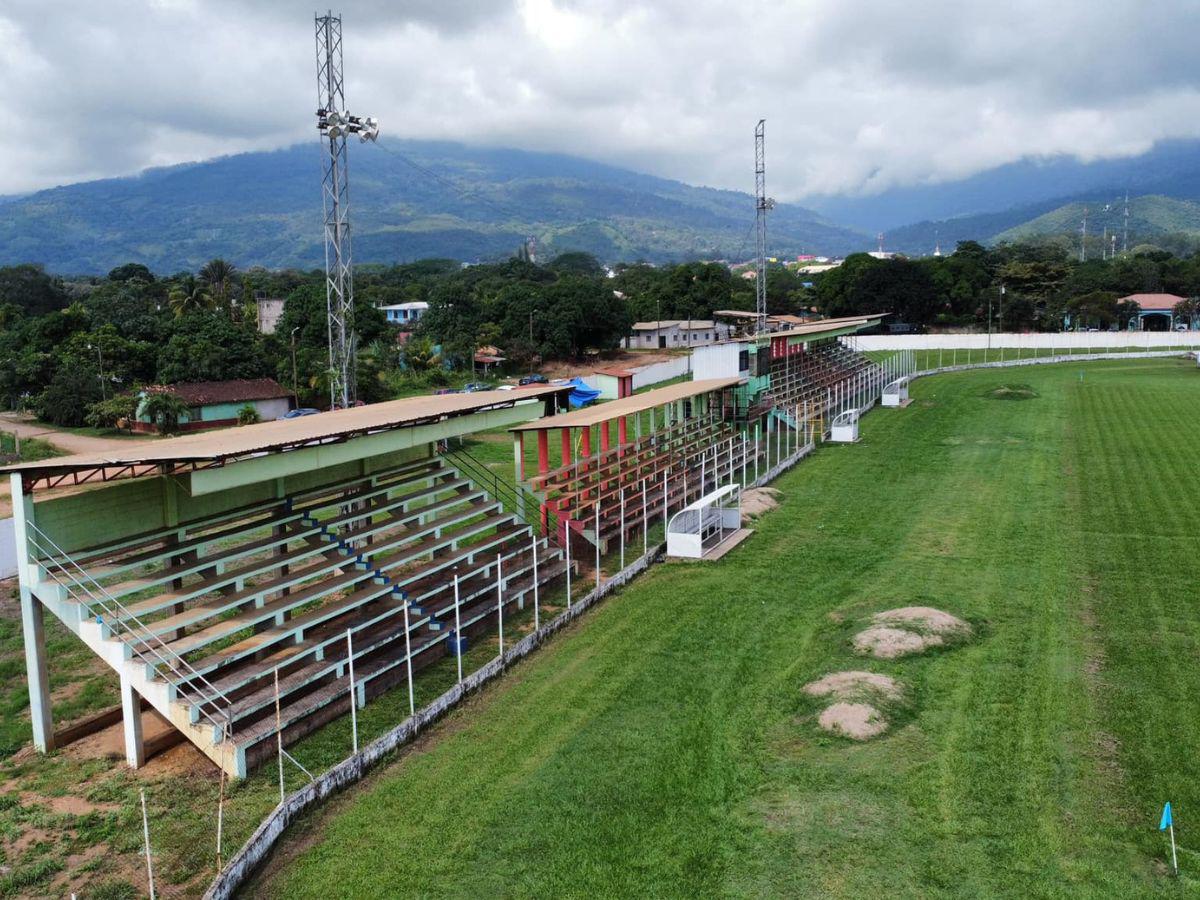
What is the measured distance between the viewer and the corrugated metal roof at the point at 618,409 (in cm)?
1675

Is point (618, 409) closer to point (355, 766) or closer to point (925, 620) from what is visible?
point (925, 620)

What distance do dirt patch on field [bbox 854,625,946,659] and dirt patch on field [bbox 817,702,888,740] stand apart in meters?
1.70

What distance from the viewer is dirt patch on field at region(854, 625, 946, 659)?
463 inches

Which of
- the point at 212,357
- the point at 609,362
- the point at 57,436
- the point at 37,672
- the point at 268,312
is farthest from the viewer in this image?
the point at 268,312

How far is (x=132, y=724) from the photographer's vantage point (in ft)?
30.9

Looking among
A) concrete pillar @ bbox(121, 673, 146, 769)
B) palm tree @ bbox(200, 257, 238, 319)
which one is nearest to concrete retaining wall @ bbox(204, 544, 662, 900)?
concrete pillar @ bbox(121, 673, 146, 769)

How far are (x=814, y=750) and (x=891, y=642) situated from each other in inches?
119

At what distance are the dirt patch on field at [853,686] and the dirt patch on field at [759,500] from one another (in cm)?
926

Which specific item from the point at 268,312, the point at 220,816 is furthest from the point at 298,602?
the point at 268,312

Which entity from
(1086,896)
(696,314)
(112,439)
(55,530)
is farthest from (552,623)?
(696,314)

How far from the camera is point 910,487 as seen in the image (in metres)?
23.5

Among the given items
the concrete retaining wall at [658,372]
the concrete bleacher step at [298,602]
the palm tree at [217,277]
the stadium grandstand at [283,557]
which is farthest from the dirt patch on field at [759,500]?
the palm tree at [217,277]

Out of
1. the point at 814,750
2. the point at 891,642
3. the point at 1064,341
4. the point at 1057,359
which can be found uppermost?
the point at 1064,341

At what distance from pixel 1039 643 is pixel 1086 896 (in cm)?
580
